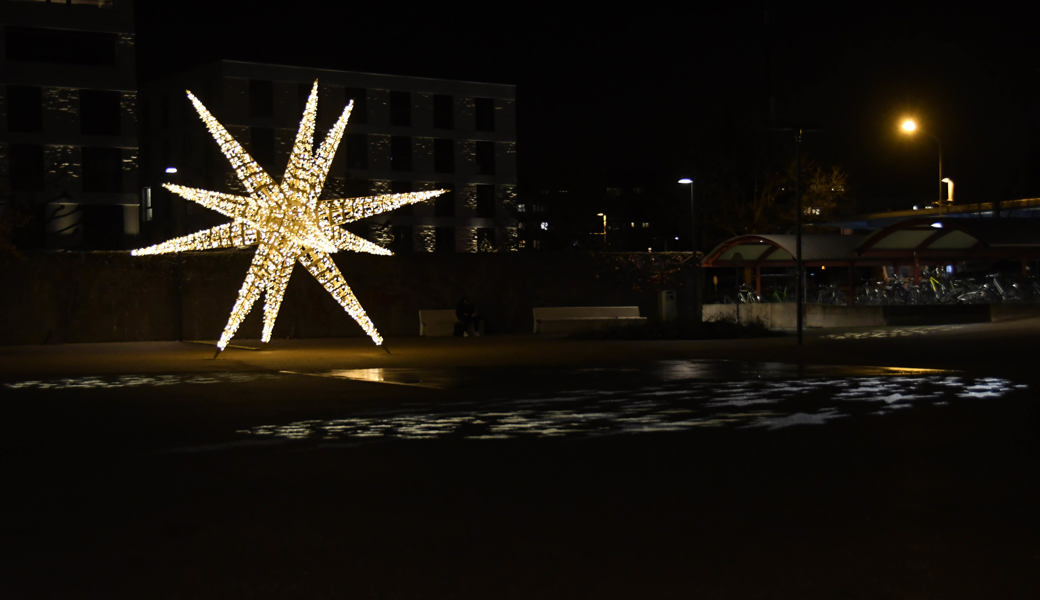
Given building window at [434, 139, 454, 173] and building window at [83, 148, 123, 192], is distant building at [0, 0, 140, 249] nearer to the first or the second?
building window at [83, 148, 123, 192]

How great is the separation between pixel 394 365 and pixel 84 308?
13.8 meters

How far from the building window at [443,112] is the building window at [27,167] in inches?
902

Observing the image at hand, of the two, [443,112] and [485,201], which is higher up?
[443,112]

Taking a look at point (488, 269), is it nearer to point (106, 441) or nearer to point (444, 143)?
point (106, 441)

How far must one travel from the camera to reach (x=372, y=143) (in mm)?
67438

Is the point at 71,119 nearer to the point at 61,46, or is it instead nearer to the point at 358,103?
the point at 61,46

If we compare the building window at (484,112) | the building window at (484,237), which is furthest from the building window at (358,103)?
the building window at (484,237)

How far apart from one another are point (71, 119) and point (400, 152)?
63.2ft

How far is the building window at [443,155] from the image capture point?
70250 millimetres

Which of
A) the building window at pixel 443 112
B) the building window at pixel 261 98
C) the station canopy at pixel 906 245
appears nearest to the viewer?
the station canopy at pixel 906 245

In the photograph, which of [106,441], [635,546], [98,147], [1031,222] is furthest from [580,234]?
[635,546]

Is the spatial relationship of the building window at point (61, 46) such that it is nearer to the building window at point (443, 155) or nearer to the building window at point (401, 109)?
the building window at point (401, 109)

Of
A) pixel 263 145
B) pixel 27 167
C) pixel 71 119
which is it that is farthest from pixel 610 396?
pixel 263 145

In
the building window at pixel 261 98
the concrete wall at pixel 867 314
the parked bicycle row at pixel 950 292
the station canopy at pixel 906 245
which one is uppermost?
the building window at pixel 261 98
